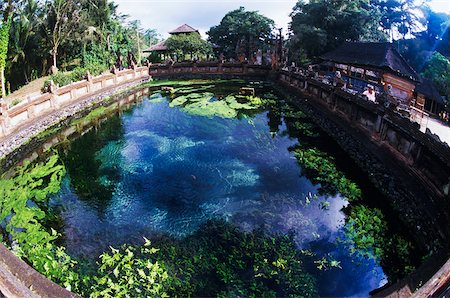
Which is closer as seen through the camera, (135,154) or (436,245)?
(436,245)

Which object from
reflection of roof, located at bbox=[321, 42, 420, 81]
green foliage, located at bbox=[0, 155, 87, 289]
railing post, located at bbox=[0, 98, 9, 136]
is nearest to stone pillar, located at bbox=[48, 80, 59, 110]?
railing post, located at bbox=[0, 98, 9, 136]

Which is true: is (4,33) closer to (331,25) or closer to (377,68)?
(377,68)

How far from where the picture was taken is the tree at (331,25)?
3572 cm

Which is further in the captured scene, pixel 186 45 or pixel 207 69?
pixel 186 45

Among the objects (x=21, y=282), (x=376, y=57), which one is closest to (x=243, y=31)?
(x=376, y=57)

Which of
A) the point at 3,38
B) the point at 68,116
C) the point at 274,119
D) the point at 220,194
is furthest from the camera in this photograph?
the point at 3,38

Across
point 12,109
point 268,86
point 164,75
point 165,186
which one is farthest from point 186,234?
point 164,75

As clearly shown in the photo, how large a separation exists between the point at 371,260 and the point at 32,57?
132ft

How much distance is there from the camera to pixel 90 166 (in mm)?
12859

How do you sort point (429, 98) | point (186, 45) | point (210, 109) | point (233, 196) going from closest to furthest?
point (233, 196)
point (210, 109)
point (429, 98)
point (186, 45)

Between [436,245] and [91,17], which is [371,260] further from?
[91,17]

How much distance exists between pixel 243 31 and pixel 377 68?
24.5 meters

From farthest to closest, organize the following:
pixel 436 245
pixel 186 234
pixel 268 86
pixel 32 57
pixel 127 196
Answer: pixel 32 57, pixel 268 86, pixel 127 196, pixel 186 234, pixel 436 245

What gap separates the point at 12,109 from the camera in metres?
14.3
